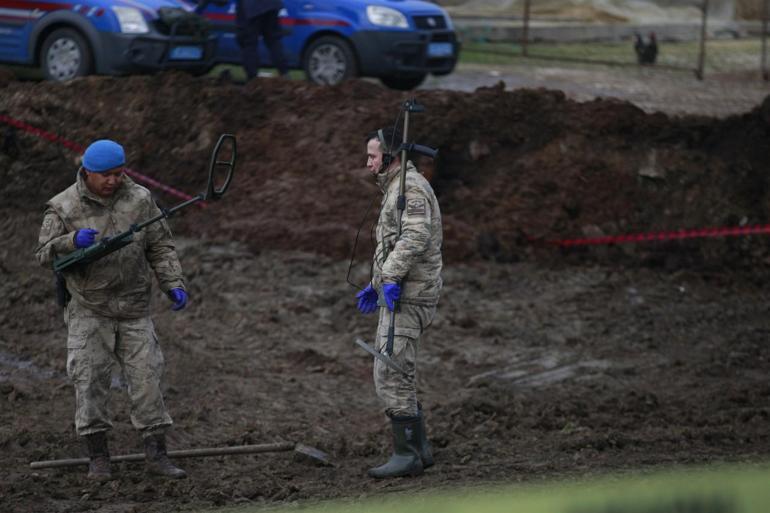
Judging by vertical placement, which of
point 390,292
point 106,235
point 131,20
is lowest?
point 390,292

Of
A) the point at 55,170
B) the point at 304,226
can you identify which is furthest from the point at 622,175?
the point at 55,170

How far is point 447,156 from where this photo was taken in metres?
15.5

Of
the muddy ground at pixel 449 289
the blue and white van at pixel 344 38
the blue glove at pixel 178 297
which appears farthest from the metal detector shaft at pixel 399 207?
the blue and white van at pixel 344 38

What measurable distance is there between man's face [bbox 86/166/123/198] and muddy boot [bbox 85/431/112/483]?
5.03 feet

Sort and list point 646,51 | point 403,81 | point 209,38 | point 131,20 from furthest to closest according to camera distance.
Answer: point 646,51, point 403,81, point 209,38, point 131,20

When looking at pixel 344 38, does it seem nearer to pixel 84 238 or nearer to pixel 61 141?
pixel 61 141

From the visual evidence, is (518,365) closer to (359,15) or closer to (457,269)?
(457,269)

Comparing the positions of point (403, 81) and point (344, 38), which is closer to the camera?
point (344, 38)

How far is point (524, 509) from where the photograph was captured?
7387mm

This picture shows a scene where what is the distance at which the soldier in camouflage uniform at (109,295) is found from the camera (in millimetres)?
8578

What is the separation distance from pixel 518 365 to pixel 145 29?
20.2 ft

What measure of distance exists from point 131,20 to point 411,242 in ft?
26.6

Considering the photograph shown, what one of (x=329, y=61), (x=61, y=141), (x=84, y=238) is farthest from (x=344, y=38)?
(x=84, y=238)

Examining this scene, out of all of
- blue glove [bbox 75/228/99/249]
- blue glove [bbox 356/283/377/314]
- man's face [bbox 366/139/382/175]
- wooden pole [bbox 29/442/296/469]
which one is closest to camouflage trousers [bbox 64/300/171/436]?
wooden pole [bbox 29/442/296/469]
